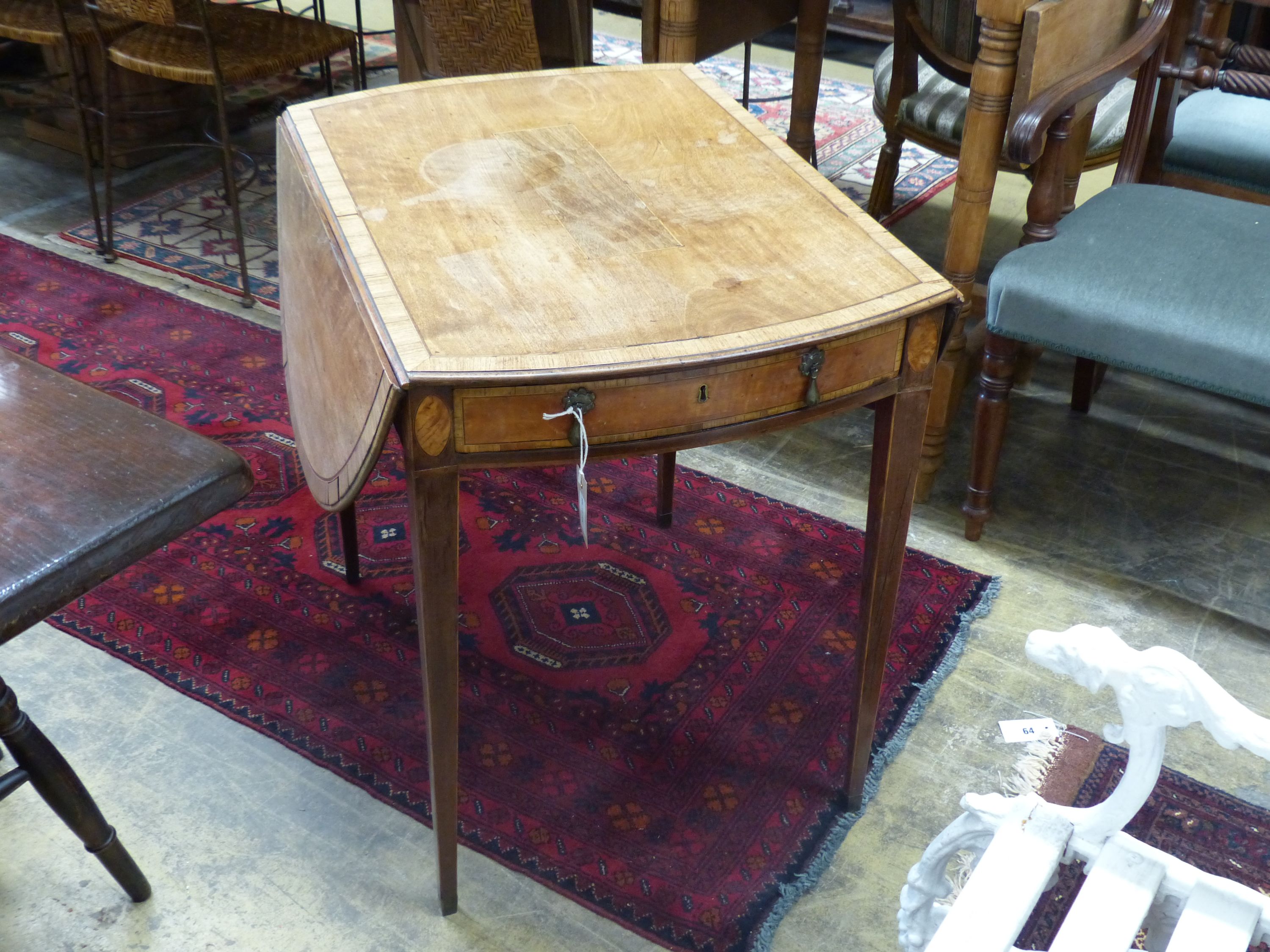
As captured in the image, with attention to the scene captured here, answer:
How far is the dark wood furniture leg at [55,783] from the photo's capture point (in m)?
1.28

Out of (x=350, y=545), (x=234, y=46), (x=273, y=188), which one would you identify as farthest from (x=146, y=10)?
(x=350, y=545)

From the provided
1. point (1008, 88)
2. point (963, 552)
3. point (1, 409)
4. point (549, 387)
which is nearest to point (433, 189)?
point (549, 387)

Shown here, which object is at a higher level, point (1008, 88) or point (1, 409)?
point (1008, 88)

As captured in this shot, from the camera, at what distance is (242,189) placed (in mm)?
3383

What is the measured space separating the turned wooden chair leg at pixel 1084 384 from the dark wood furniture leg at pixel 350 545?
150 centimetres

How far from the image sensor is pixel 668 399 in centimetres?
115

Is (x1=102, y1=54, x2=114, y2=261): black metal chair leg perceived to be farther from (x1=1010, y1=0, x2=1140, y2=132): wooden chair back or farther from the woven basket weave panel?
(x1=1010, y1=0, x2=1140, y2=132): wooden chair back

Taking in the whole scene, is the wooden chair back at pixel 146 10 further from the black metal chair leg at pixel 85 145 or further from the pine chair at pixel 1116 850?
the pine chair at pixel 1116 850

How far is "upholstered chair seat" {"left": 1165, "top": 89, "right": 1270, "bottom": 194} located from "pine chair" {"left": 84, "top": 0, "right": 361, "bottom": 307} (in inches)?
78.3

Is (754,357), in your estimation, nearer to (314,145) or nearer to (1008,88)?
(314,145)

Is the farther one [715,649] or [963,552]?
[963,552]

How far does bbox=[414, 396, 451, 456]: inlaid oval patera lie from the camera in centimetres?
109

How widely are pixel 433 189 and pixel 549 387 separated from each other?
0.42 meters

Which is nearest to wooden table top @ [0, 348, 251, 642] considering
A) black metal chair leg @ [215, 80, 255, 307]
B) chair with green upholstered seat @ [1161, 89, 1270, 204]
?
black metal chair leg @ [215, 80, 255, 307]
